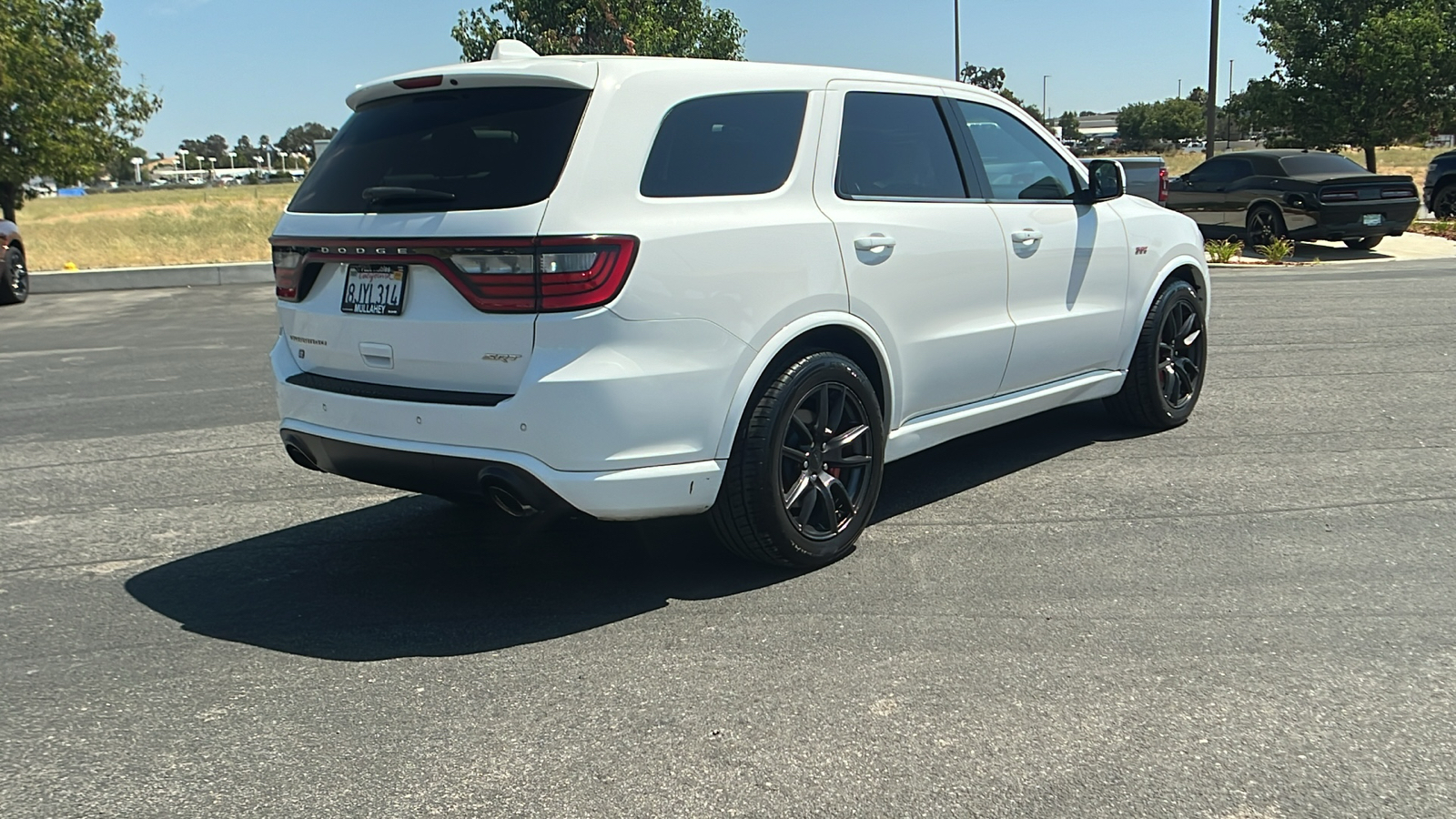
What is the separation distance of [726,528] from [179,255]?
1962 centimetres

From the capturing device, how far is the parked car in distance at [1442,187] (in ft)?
73.7

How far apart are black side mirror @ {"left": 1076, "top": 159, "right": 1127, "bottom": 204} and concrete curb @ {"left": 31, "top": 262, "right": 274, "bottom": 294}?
47.1 feet

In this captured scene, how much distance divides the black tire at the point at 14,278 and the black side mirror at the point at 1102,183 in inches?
545

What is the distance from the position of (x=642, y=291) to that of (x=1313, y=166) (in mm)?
17185

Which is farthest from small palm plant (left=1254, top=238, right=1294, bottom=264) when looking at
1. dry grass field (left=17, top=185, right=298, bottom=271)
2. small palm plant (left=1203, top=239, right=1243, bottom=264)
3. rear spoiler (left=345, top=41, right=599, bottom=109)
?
dry grass field (left=17, top=185, right=298, bottom=271)

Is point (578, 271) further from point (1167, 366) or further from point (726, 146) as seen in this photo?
point (1167, 366)

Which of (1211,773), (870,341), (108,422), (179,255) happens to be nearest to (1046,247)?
(870,341)

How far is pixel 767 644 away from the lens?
3857mm

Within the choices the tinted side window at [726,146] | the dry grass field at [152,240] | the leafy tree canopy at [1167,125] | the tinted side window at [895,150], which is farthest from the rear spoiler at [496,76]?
the leafy tree canopy at [1167,125]

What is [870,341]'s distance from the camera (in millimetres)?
4617

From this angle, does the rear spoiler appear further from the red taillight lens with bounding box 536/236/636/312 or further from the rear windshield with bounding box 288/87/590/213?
the red taillight lens with bounding box 536/236/636/312

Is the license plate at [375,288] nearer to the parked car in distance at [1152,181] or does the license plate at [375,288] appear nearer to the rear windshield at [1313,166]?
the parked car in distance at [1152,181]

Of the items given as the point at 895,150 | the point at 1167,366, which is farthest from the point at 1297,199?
the point at 895,150

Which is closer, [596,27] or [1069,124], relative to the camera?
[596,27]
